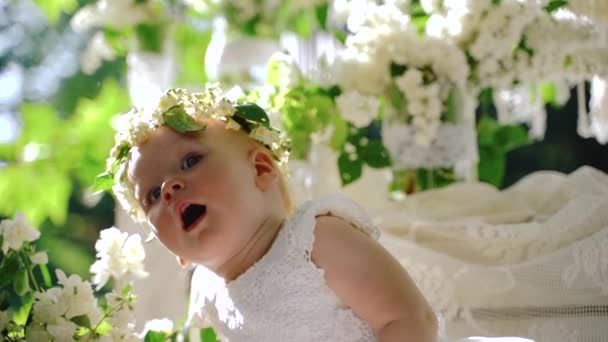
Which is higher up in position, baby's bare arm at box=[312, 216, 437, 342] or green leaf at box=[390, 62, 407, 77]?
baby's bare arm at box=[312, 216, 437, 342]

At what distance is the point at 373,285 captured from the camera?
0.79 m

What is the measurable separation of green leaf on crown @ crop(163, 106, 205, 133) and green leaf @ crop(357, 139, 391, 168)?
1.66ft

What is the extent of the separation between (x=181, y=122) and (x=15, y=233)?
0.19m

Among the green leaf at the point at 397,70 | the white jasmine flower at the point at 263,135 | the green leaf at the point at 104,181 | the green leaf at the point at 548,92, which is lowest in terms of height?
the green leaf at the point at 548,92

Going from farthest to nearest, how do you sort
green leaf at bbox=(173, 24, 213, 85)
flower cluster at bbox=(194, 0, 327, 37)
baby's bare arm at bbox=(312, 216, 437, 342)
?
1. green leaf at bbox=(173, 24, 213, 85)
2. flower cluster at bbox=(194, 0, 327, 37)
3. baby's bare arm at bbox=(312, 216, 437, 342)

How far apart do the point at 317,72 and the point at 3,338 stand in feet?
2.28

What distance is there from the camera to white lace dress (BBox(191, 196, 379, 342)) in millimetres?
822

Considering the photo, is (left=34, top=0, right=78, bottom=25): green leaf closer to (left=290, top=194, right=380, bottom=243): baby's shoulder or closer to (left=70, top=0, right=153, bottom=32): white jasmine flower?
(left=70, top=0, right=153, bottom=32): white jasmine flower

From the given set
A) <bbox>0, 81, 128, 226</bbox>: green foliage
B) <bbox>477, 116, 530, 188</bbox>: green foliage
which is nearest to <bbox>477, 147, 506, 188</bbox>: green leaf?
<bbox>477, 116, 530, 188</bbox>: green foliage

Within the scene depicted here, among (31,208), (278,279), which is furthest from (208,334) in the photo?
(31,208)

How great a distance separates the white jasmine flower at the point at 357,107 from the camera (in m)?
1.24

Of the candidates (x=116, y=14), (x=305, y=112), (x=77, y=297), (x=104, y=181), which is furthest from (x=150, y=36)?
(x=77, y=297)

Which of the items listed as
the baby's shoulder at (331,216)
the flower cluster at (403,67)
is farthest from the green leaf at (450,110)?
the baby's shoulder at (331,216)

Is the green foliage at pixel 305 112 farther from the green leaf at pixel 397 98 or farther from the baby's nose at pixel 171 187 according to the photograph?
the baby's nose at pixel 171 187
